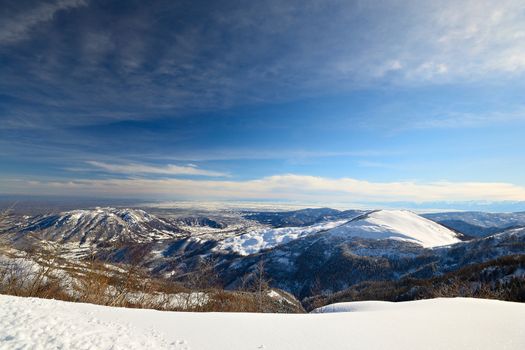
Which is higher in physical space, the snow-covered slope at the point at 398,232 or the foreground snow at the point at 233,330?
the foreground snow at the point at 233,330

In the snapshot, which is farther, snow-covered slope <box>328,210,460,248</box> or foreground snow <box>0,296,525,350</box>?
snow-covered slope <box>328,210,460,248</box>

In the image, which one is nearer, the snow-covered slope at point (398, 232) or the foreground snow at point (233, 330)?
the foreground snow at point (233, 330)

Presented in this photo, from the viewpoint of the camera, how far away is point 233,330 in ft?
22.7

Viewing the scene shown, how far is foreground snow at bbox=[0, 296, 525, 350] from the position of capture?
5.80 m

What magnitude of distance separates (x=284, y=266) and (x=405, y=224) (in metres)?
89.8

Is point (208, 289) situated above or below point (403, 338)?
below

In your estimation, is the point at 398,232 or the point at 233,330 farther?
the point at 398,232

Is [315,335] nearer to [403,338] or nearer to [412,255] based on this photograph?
[403,338]

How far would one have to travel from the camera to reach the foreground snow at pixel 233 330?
5801 mm

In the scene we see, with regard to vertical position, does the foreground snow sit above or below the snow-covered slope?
Result: above

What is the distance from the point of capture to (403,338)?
679cm

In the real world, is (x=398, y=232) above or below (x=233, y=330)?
below

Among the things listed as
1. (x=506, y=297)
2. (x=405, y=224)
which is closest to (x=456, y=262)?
(x=405, y=224)

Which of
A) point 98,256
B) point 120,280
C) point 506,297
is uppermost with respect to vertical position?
point 98,256
